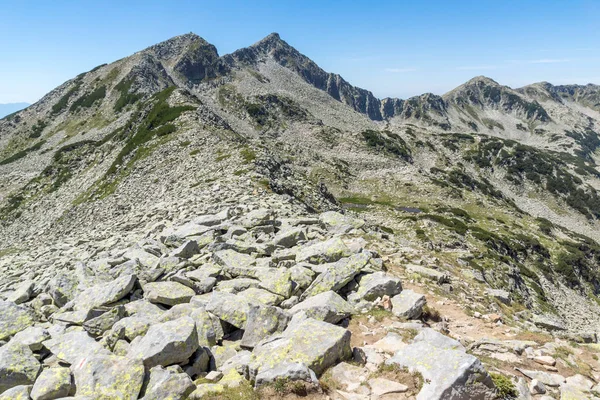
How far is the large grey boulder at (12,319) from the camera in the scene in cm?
1216

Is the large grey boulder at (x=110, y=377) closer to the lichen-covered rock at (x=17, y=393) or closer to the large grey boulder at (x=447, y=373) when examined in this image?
the lichen-covered rock at (x=17, y=393)

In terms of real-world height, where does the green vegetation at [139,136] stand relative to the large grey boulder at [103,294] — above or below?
above

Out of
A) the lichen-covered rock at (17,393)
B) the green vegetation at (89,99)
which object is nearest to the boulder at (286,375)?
the lichen-covered rock at (17,393)

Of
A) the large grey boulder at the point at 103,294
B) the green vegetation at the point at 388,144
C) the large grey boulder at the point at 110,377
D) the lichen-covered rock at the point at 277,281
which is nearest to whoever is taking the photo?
the large grey boulder at the point at 110,377

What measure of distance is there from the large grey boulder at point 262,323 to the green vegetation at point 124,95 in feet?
424

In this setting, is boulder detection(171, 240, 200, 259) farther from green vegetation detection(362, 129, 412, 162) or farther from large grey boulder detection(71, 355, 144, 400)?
green vegetation detection(362, 129, 412, 162)

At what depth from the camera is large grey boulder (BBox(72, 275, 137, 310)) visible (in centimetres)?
1296

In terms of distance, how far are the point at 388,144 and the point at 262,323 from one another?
149589mm

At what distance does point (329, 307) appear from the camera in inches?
478

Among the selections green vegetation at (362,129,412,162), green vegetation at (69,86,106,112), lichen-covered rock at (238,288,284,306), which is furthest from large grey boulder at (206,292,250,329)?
green vegetation at (69,86,106,112)

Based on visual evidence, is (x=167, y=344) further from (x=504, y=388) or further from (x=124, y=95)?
(x=124, y=95)

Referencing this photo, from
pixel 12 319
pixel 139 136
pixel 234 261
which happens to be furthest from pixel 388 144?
pixel 12 319

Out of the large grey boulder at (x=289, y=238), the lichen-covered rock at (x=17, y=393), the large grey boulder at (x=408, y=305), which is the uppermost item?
the large grey boulder at (x=289, y=238)

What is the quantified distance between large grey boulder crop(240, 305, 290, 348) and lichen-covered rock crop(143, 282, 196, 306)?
141 inches
